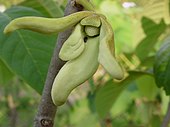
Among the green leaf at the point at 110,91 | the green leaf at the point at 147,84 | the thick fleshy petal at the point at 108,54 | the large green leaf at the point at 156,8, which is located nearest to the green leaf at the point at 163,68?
the green leaf at the point at 110,91

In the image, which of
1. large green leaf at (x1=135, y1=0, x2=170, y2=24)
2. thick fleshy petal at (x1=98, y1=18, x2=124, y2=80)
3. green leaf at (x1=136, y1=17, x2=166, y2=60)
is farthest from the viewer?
large green leaf at (x1=135, y1=0, x2=170, y2=24)

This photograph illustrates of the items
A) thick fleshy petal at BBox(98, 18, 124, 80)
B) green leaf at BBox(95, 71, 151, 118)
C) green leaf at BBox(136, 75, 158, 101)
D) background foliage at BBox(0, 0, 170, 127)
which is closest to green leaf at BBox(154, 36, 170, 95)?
background foliage at BBox(0, 0, 170, 127)

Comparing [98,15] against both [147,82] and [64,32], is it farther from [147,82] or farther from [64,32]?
[147,82]

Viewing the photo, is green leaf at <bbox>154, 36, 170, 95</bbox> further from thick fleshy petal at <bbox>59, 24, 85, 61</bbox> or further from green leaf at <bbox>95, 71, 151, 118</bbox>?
thick fleshy petal at <bbox>59, 24, 85, 61</bbox>

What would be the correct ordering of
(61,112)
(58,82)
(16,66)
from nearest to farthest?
(58,82), (16,66), (61,112)

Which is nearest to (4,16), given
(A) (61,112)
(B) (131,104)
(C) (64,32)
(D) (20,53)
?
(D) (20,53)
